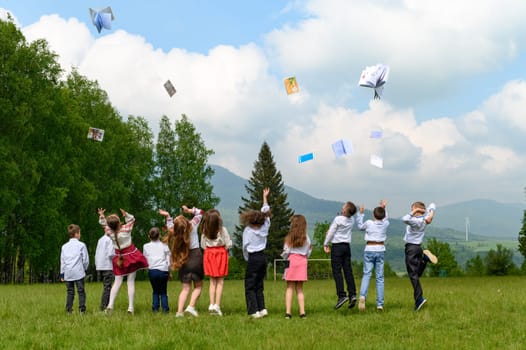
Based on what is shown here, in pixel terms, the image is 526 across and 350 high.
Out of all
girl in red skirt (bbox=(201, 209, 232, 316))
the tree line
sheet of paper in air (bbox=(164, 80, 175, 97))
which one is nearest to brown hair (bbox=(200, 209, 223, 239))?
girl in red skirt (bbox=(201, 209, 232, 316))

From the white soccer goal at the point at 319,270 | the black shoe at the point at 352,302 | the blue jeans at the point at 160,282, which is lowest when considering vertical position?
the white soccer goal at the point at 319,270

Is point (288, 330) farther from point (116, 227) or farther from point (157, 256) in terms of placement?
point (116, 227)

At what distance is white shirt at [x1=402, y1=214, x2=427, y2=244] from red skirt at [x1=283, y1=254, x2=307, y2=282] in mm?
2306

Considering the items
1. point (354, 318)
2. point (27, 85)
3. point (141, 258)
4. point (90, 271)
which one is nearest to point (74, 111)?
point (27, 85)

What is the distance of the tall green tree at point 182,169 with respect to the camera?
5628 cm

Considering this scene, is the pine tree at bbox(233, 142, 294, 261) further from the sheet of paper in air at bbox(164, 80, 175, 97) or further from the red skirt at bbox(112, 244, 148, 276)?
the red skirt at bbox(112, 244, 148, 276)

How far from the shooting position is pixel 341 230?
1251 centimetres

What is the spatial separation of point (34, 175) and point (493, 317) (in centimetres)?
2933

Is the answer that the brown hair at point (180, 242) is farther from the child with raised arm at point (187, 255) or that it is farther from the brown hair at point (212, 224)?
the brown hair at point (212, 224)

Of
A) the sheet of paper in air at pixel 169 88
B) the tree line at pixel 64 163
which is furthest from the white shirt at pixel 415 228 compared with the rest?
the tree line at pixel 64 163

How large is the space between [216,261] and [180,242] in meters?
0.88

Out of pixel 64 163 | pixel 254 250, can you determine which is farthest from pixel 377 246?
pixel 64 163

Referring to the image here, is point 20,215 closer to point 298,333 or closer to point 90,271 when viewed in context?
point 90,271

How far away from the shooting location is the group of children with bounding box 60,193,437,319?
11.8 metres
